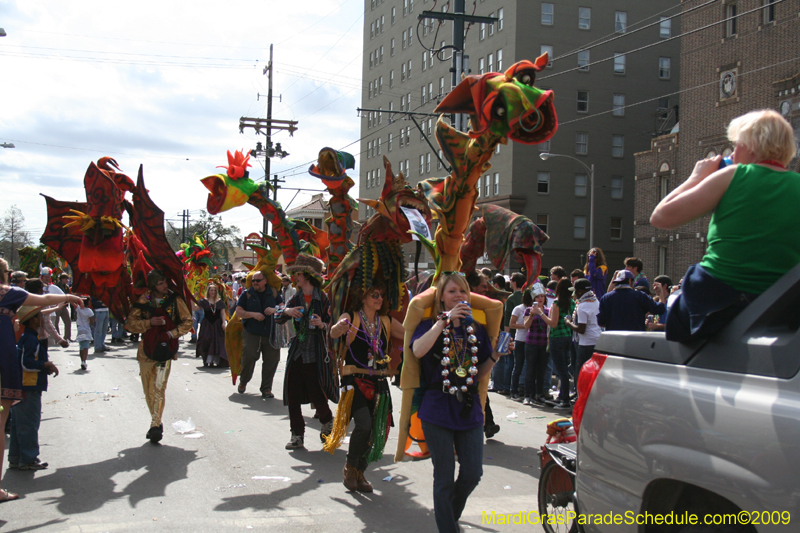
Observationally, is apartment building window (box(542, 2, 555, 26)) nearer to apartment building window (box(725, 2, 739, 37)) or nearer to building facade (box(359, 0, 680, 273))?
building facade (box(359, 0, 680, 273))

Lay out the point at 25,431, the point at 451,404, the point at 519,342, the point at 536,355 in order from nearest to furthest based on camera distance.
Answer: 1. the point at 451,404
2. the point at 25,431
3. the point at 536,355
4. the point at 519,342

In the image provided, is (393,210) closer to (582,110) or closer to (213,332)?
(213,332)

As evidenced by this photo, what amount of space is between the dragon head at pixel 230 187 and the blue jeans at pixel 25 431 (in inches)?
155

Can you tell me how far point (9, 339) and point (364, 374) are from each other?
9.70ft

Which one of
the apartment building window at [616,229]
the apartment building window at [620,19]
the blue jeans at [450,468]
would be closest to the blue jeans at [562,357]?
the blue jeans at [450,468]

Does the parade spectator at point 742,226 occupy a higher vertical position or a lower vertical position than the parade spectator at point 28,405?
higher

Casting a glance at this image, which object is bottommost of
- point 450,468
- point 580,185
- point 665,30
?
point 450,468

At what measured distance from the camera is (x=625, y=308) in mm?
7832

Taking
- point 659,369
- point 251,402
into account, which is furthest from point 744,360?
point 251,402

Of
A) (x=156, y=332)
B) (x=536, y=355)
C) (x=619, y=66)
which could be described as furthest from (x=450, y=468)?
(x=619, y=66)

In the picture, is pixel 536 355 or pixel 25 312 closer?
pixel 25 312

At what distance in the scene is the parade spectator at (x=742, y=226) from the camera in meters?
2.57

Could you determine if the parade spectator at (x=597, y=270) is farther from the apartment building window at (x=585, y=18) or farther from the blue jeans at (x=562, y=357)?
the apartment building window at (x=585, y=18)

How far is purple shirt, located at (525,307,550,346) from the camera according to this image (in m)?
9.80
